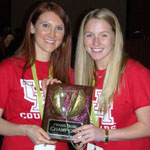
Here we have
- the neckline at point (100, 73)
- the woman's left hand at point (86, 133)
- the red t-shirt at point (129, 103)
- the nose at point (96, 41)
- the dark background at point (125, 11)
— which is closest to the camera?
the woman's left hand at point (86, 133)

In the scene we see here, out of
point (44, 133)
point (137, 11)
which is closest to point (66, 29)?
point (44, 133)

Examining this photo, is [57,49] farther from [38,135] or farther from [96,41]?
[38,135]

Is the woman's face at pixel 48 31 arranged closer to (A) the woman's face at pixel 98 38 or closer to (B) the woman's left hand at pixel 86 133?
(A) the woman's face at pixel 98 38

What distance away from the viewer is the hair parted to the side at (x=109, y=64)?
1796 millimetres

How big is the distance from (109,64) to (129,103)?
1.13 ft

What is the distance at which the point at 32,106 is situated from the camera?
1.80m

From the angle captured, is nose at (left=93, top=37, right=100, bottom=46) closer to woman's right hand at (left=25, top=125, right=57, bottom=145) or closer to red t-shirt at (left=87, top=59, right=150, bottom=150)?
red t-shirt at (left=87, top=59, right=150, bottom=150)

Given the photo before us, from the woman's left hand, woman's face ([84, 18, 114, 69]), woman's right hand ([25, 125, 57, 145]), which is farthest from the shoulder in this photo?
woman's right hand ([25, 125, 57, 145])

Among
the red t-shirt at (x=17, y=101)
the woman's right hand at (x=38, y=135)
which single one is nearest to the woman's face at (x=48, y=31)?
the red t-shirt at (x=17, y=101)

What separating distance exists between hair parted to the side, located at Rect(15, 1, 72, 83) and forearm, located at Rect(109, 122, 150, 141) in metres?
0.65

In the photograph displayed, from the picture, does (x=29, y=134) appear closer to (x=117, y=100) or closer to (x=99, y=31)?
(x=117, y=100)

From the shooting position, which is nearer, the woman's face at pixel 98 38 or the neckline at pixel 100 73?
the woman's face at pixel 98 38

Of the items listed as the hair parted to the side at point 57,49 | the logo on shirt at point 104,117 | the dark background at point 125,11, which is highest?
the dark background at point 125,11

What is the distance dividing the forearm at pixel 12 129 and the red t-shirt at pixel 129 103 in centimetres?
55
